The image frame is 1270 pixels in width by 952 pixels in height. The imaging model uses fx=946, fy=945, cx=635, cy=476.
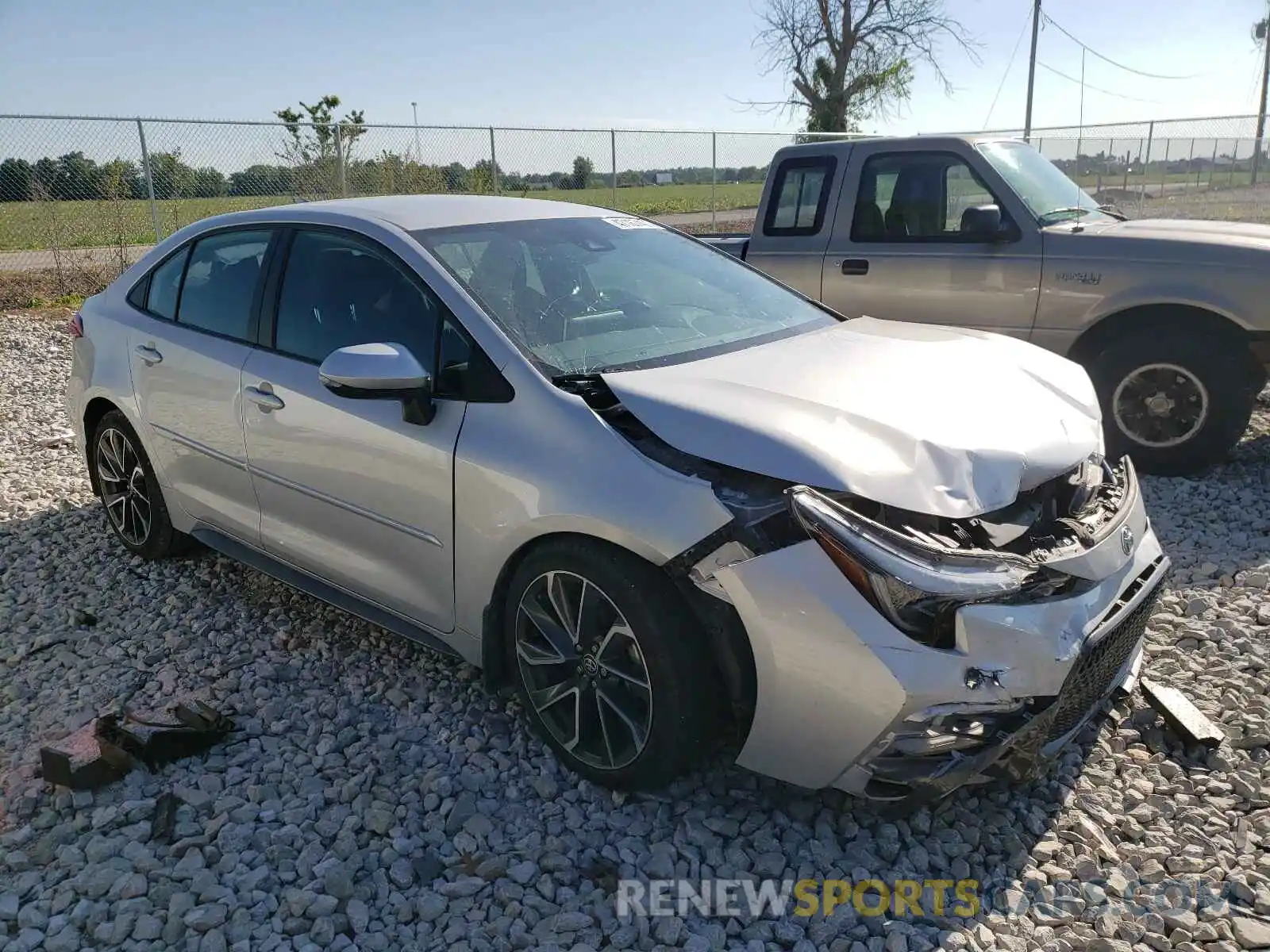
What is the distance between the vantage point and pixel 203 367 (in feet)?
12.8

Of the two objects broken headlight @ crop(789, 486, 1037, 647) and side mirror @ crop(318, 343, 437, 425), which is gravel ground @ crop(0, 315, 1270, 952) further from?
side mirror @ crop(318, 343, 437, 425)

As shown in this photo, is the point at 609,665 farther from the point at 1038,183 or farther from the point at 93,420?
the point at 1038,183

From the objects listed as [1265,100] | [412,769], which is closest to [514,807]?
[412,769]

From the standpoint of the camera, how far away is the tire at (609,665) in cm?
257

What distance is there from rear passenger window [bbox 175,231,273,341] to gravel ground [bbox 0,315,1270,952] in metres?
1.33

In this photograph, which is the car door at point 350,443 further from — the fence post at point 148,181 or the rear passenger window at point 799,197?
the fence post at point 148,181

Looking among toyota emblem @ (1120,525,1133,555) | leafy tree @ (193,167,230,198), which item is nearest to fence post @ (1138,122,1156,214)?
leafy tree @ (193,167,230,198)

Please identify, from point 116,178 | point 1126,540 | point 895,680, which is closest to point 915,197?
point 1126,540

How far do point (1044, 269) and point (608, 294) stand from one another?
11.6 ft

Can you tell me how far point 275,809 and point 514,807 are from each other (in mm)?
731

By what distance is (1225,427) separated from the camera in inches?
217

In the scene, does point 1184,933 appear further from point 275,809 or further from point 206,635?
point 206,635

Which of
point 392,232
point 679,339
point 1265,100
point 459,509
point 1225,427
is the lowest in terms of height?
point 1225,427

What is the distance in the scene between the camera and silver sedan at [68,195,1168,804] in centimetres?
238
